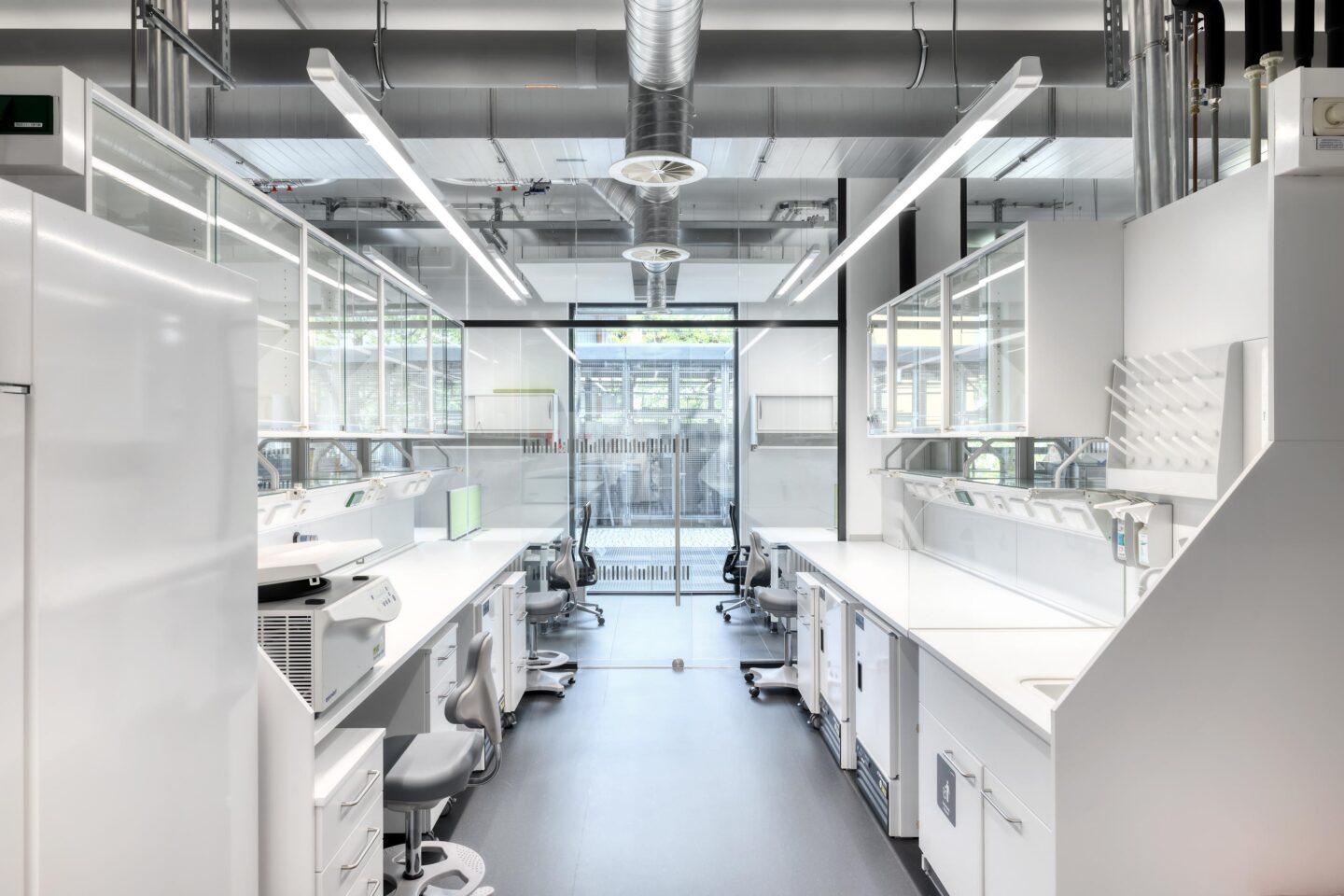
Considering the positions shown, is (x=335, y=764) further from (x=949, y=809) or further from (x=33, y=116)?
(x=949, y=809)

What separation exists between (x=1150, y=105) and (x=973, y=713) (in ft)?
6.35

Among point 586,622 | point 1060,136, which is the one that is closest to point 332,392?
point 586,622

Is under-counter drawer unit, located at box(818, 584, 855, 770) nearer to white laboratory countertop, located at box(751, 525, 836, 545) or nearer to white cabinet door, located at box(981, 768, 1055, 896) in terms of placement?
white laboratory countertop, located at box(751, 525, 836, 545)

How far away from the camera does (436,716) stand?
2713 millimetres

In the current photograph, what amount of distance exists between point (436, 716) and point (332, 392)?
1335mm

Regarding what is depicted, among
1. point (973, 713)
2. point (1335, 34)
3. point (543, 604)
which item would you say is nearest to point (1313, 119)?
point (1335, 34)

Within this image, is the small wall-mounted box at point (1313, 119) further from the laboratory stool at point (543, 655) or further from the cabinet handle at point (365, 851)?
the laboratory stool at point (543, 655)

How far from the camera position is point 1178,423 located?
1872 mm

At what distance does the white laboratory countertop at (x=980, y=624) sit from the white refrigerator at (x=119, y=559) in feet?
5.56

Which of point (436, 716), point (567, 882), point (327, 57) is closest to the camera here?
point (327, 57)

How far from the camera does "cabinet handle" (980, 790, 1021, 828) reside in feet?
5.59

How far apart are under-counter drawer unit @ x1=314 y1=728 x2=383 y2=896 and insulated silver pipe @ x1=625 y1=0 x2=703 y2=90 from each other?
2.24 meters

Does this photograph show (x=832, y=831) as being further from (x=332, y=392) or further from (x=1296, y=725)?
(x=332, y=392)

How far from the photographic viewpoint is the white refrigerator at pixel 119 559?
0.89 m
